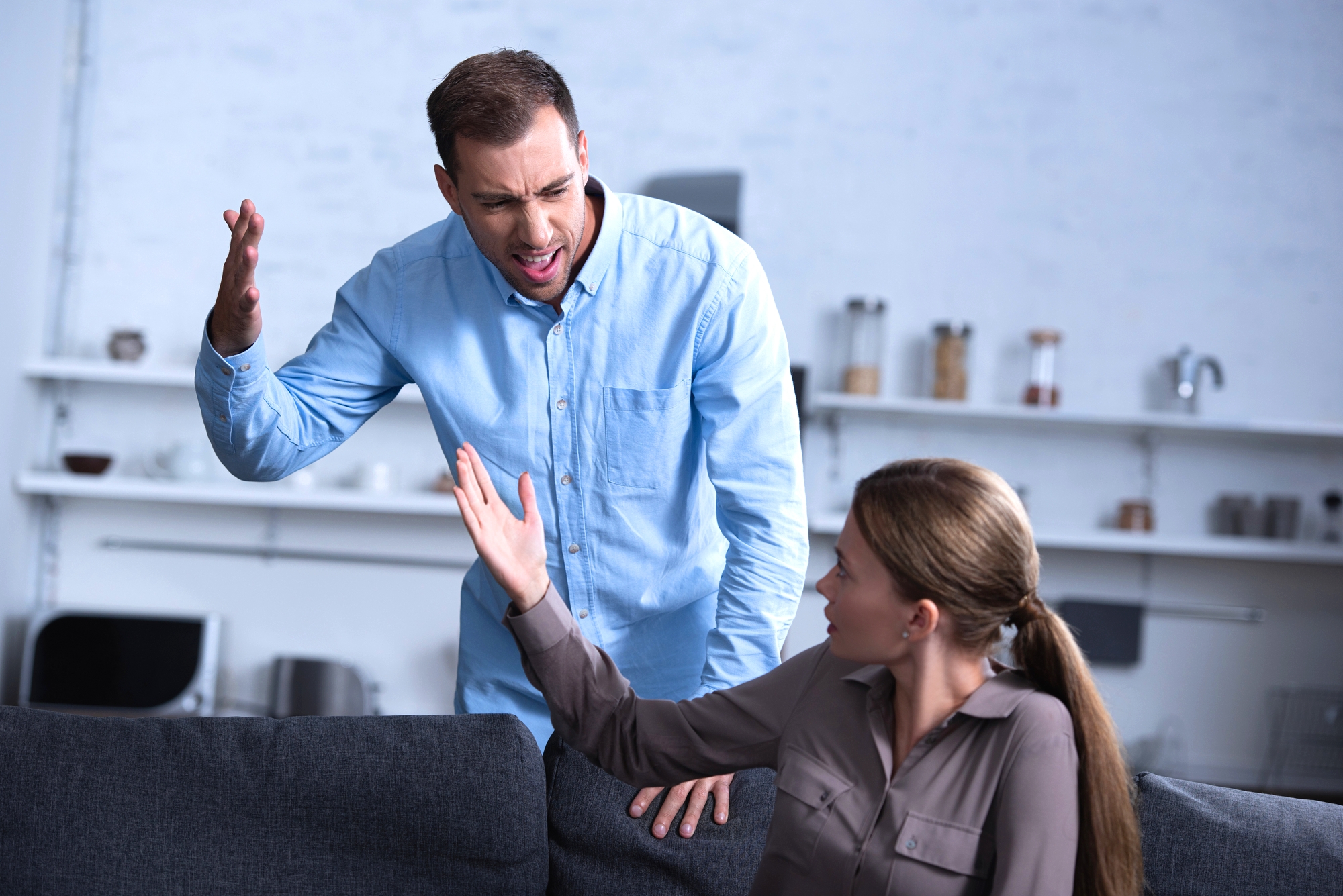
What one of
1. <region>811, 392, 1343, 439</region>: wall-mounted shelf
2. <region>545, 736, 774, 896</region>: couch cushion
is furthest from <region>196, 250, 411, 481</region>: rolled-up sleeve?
<region>811, 392, 1343, 439</region>: wall-mounted shelf

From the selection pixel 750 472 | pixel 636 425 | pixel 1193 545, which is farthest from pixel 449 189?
pixel 1193 545

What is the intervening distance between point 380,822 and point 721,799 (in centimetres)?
46

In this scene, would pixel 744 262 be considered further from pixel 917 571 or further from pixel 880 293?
pixel 880 293

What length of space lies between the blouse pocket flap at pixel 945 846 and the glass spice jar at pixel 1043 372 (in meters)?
2.86

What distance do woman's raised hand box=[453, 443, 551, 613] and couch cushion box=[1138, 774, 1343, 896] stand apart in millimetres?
819

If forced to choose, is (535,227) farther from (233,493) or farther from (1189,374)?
(1189,374)

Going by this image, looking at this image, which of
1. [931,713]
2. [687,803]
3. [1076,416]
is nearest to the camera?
[931,713]

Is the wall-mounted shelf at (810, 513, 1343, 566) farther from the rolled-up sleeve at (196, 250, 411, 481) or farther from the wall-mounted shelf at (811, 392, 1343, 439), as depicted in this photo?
the rolled-up sleeve at (196, 250, 411, 481)

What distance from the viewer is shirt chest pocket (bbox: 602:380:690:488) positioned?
151 cm

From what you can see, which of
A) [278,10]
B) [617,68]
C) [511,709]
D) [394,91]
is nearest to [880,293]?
[617,68]

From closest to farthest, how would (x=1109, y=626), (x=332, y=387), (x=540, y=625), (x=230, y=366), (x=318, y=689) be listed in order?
(x=540, y=625), (x=230, y=366), (x=332, y=387), (x=318, y=689), (x=1109, y=626)

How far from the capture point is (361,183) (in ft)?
12.8

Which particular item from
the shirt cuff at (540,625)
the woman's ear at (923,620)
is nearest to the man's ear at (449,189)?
the shirt cuff at (540,625)

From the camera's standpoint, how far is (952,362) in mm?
3734
